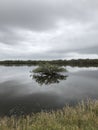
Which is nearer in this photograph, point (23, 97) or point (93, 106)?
point (93, 106)

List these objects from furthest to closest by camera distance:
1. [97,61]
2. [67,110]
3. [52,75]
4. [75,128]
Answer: [97,61], [52,75], [67,110], [75,128]

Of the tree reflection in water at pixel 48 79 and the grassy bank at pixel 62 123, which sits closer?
the grassy bank at pixel 62 123

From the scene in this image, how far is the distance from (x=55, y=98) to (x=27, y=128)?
866 centimetres

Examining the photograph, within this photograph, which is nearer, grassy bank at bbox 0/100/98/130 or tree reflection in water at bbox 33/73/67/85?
grassy bank at bbox 0/100/98/130

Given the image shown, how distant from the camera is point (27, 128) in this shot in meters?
8.22

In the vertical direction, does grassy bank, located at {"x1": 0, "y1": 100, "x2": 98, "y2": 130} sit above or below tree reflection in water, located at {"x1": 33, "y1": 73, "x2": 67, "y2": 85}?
above

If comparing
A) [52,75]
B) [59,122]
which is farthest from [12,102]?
[52,75]

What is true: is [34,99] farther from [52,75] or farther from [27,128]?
[52,75]

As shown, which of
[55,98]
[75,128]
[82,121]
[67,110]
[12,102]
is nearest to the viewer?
[75,128]

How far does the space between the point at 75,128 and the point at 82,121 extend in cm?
130

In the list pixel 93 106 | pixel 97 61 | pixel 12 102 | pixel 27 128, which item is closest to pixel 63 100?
pixel 12 102

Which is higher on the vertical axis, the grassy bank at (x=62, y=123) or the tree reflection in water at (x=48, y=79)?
the grassy bank at (x=62, y=123)

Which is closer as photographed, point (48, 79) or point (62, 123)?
point (62, 123)

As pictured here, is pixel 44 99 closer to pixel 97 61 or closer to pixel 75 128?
pixel 75 128
